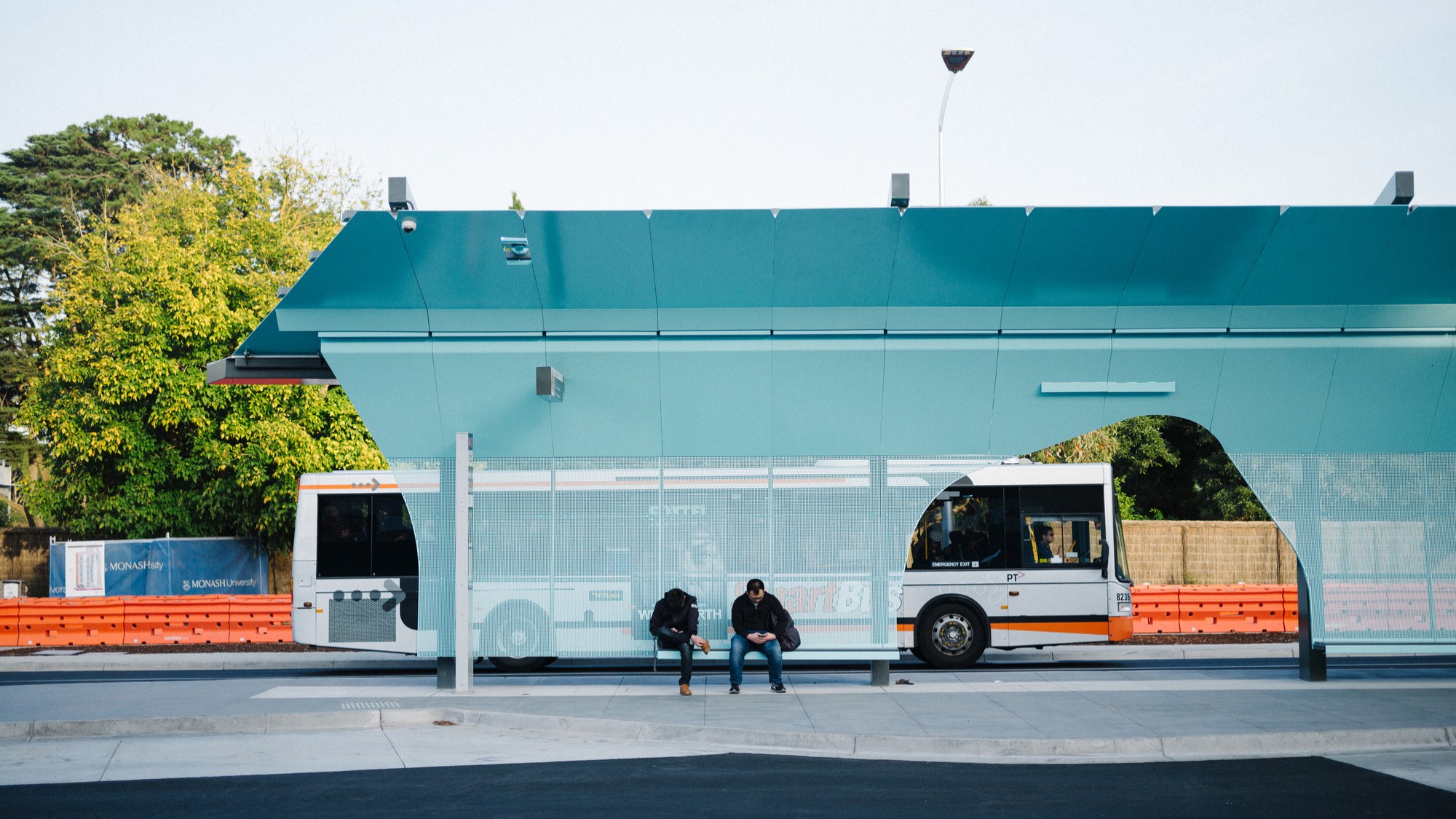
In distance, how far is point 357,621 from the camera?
16469mm

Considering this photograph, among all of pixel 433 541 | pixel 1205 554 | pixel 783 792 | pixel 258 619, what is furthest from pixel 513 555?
pixel 1205 554

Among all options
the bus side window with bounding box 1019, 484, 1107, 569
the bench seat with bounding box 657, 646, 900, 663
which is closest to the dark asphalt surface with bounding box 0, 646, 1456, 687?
the bus side window with bounding box 1019, 484, 1107, 569

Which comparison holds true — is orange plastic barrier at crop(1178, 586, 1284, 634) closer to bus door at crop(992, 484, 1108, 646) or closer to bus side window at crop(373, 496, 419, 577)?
bus door at crop(992, 484, 1108, 646)

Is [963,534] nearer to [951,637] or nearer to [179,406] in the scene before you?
[951,637]

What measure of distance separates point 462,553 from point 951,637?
731 cm

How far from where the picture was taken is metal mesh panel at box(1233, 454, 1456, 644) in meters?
13.3

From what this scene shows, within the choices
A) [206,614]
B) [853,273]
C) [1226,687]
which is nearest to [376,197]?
[206,614]

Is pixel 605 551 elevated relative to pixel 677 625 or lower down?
elevated

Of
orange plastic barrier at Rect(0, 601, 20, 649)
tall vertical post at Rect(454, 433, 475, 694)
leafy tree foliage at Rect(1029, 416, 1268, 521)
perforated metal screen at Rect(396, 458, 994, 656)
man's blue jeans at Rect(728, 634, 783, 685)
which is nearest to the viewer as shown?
tall vertical post at Rect(454, 433, 475, 694)

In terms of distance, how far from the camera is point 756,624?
42.4ft

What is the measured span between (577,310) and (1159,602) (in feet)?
45.8

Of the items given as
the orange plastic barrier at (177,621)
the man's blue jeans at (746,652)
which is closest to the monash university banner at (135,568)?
the orange plastic barrier at (177,621)

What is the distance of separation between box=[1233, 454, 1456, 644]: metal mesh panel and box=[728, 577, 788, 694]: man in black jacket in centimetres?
548

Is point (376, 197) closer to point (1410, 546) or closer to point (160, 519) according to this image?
point (160, 519)
